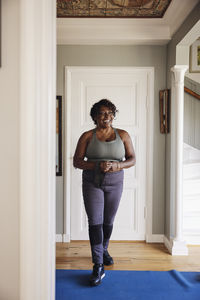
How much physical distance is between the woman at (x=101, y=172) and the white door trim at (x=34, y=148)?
1340 millimetres

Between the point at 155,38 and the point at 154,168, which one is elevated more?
the point at 155,38

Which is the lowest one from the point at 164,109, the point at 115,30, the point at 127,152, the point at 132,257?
the point at 132,257

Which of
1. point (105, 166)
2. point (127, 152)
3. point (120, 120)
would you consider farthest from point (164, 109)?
point (105, 166)

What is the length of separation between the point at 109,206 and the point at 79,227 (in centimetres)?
116

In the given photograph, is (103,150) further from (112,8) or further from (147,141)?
(112,8)

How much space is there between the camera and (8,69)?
887mm

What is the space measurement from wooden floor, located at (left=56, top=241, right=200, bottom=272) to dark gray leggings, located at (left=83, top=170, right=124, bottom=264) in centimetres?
48

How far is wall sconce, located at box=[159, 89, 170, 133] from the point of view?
325 cm

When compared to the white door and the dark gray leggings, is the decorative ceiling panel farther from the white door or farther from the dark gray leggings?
the dark gray leggings

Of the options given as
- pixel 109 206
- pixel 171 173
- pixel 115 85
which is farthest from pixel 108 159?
pixel 115 85

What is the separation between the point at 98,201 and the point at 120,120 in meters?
1.41

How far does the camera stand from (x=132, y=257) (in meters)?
2.94

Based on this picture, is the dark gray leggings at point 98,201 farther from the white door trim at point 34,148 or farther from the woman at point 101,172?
the white door trim at point 34,148

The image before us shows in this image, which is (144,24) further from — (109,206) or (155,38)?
(109,206)
